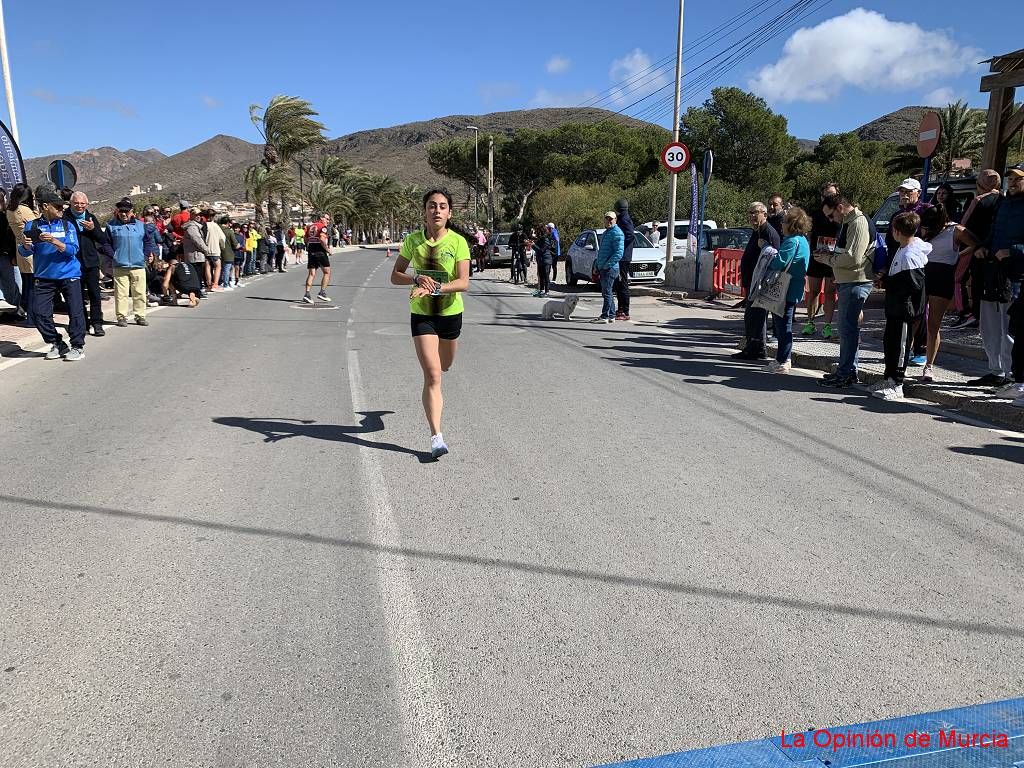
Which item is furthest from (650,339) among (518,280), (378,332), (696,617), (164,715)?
(518,280)

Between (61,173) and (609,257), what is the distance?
10220 millimetres

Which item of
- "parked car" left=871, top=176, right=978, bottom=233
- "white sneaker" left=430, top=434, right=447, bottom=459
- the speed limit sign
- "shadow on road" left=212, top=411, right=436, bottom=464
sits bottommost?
"shadow on road" left=212, top=411, right=436, bottom=464

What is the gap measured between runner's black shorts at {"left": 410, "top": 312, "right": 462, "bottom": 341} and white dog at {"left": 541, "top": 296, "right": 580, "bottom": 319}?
28.1 ft

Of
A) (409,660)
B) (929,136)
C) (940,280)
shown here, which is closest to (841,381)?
(940,280)

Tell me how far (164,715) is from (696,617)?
81.0 inches

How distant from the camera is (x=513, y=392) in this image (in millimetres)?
7789

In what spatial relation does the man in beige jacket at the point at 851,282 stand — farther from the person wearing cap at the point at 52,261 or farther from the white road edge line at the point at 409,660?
the person wearing cap at the point at 52,261

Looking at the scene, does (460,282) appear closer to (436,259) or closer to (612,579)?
(436,259)

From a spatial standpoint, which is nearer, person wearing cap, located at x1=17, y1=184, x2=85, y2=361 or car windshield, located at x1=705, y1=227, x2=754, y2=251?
person wearing cap, located at x1=17, y1=184, x2=85, y2=361

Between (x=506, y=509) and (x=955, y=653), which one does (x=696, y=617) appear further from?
(x=506, y=509)

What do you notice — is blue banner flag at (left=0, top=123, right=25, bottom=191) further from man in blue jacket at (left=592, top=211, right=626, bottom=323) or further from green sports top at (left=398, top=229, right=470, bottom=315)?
green sports top at (left=398, top=229, right=470, bottom=315)

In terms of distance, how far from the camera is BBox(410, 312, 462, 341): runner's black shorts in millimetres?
5484

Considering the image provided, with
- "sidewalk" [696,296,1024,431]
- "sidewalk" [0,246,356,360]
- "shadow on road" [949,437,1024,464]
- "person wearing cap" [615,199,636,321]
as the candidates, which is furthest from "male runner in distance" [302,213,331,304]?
"shadow on road" [949,437,1024,464]

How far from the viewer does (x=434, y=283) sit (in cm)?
537
